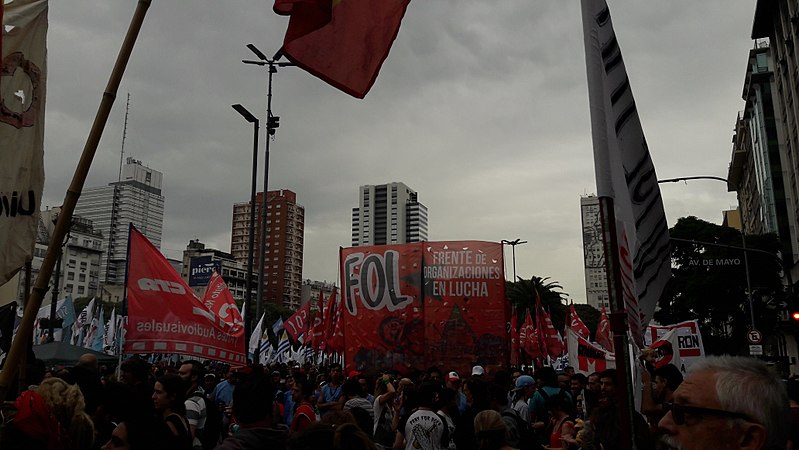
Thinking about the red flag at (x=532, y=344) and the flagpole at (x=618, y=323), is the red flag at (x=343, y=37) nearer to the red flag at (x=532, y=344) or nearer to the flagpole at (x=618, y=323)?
the flagpole at (x=618, y=323)

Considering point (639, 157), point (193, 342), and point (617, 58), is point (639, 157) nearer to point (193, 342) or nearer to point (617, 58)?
point (617, 58)

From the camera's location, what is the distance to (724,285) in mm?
41688

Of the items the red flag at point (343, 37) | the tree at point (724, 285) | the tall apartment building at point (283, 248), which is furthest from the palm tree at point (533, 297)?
the tall apartment building at point (283, 248)

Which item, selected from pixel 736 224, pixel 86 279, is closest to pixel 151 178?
pixel 86 279

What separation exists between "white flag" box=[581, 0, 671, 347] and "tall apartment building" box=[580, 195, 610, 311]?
170726 mm

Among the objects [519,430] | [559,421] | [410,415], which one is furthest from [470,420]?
[559,421]

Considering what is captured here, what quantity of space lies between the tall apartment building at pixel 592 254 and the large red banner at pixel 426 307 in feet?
531

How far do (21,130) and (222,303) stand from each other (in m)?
8.41

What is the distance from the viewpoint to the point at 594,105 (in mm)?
4117

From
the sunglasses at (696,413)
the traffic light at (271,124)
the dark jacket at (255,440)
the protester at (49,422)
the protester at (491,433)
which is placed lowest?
the protester at (491,433)

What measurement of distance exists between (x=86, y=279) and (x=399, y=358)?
14173 centimetres

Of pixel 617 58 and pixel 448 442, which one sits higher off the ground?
pixel 617 58

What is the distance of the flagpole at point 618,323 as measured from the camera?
3.42m

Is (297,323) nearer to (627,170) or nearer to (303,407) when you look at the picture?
(303,407)
